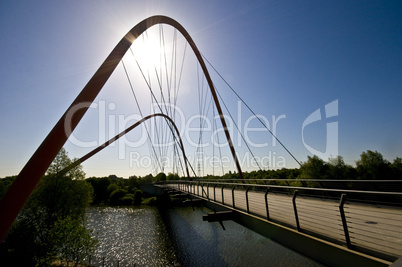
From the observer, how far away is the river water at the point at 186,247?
1848cm

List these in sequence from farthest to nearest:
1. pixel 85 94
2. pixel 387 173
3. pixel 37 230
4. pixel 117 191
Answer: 1. pixel 117 191
2. pixel 387 173
3. pixel 37 230
4. pixel 85 94

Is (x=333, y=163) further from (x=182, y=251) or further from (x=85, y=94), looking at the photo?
(x=85, y=94)

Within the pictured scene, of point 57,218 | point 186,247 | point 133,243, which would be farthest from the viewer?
point 133,243

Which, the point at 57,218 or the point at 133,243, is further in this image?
the point at 133,243

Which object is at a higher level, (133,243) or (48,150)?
(48,150)

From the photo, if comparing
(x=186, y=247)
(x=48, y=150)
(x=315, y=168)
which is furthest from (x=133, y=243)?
(x=315, y=168)

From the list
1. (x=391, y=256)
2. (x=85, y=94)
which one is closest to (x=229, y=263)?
(x=391, y=256)

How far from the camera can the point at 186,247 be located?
22203mm

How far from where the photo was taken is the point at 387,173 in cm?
3397

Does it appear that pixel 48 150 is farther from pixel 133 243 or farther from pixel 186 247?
pixel 133 243

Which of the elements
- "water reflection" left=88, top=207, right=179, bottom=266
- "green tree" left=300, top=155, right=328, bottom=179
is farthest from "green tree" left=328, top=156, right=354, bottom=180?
"water reflection" left=88, top=207, right=179, bottom=266

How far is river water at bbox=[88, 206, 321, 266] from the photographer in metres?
18.5

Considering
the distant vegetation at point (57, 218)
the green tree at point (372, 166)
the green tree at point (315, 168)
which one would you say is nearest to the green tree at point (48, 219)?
the distant vegetation at point (57, 218)

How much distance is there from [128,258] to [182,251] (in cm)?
583
